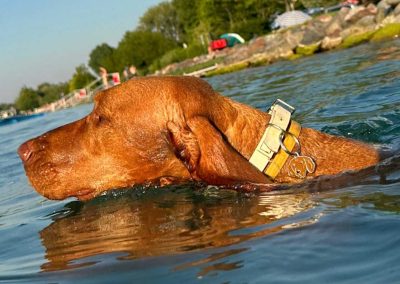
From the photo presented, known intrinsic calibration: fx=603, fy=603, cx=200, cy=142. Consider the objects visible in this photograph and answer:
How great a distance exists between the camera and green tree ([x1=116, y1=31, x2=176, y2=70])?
86625 mm

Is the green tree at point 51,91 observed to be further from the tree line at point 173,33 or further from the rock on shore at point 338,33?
the rock on shore at point 338,33

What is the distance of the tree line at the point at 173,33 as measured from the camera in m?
66.4

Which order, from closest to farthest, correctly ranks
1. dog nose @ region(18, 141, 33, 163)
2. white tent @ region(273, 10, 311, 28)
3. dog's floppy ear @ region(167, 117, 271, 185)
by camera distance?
dog's floppy ear @ region(167, 117, 271, 185) < dog nose @ region(18, 141, 33, 163) < white tent @ region(273, 10, 311, 28)

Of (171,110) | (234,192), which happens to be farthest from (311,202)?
(171,110)

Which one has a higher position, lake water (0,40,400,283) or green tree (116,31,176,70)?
green tree (116,31,176,70)

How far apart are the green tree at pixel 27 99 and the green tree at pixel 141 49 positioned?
43656 millimetres

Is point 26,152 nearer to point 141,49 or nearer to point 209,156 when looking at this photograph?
point 209,156

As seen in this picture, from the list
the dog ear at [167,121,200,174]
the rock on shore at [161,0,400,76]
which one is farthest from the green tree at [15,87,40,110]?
the dog ear at [167,121,200,174]

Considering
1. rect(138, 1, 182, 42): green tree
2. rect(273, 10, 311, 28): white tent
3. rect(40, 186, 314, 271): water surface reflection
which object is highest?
rect(138, 1, 182, 42): green tree

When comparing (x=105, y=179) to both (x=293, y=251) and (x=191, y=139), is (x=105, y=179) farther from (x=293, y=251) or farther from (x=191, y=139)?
(x=293, y=251)

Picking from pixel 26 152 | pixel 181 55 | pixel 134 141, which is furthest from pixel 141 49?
pixel 134 141

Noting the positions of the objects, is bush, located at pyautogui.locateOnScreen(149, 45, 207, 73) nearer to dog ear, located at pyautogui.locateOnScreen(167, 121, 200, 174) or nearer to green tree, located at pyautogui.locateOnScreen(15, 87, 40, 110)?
dog ear, located at pyautogui.locateOnScreen(167, 121, 200, 174)

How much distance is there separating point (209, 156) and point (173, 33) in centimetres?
11206

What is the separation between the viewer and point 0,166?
973cm
